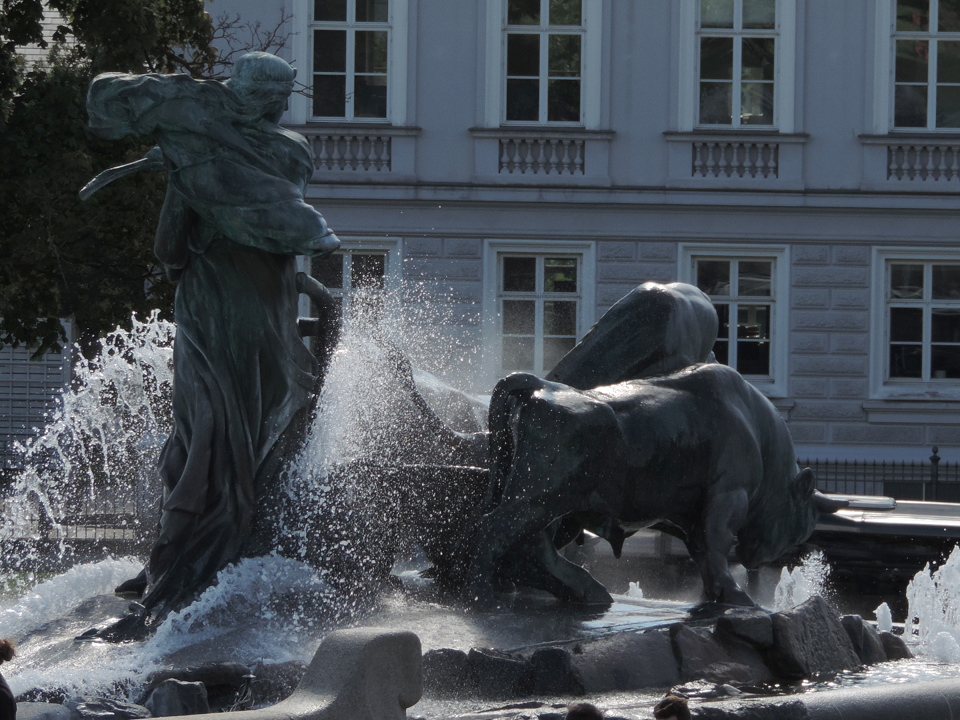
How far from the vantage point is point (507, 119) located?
23.0m

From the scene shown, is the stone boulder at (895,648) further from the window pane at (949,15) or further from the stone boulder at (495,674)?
the window pane at (949,15)

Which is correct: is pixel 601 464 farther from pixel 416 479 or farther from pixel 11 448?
pixel 11 448

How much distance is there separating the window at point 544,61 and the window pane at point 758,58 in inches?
89.8

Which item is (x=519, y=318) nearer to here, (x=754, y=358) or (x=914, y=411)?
(x=754, y=358)

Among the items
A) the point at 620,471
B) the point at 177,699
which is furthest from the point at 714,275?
the point at 177,699

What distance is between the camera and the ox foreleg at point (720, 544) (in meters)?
6.29

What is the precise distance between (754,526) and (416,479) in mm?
1350

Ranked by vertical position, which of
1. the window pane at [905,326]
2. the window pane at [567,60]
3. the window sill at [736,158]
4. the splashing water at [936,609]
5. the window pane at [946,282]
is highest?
the window pane at [567,60]

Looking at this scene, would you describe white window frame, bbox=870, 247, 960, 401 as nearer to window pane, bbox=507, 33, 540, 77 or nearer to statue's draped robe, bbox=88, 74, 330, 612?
window pane, bbox=507, 33, 540, 77

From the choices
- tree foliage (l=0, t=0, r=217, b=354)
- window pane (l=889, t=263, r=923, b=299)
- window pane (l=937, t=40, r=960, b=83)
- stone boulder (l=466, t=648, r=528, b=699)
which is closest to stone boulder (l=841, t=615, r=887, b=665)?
stone boulder (l=466, t=648, r=528, b=699)

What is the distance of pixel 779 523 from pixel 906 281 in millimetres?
17060

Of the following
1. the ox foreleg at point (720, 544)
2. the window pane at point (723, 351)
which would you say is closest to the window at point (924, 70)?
the window pane at point (723, 351)

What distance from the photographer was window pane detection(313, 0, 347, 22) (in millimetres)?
23141

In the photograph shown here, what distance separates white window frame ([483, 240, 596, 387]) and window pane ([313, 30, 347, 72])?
3.24 meters
